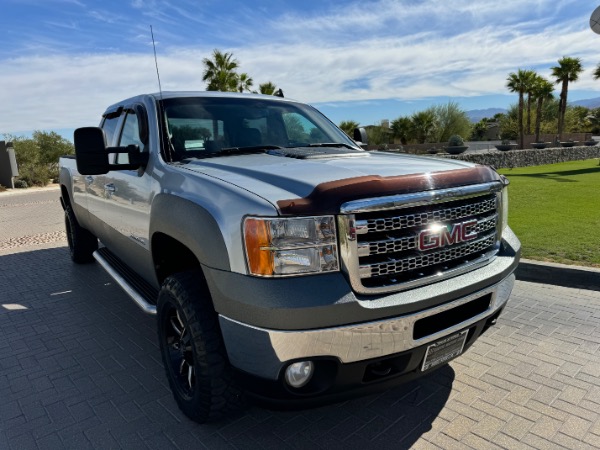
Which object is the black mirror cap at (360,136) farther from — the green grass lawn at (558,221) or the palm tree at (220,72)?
the palm tree at (220,72)

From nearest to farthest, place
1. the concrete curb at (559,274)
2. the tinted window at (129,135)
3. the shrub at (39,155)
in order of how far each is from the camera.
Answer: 1. the tinted window at (129,135)
2. the concrete curb at (559,274)
3. the shrub at (39,155)

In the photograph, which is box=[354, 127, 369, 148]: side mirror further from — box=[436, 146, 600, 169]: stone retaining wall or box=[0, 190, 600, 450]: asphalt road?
box=[436, 146, 600, 169]: stone retaining wall

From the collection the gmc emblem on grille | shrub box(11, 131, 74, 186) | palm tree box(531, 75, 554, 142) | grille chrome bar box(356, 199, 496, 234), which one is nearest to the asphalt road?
the gmc emblem on grille

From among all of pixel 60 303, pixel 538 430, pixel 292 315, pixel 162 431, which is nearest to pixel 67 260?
pixel 60 303

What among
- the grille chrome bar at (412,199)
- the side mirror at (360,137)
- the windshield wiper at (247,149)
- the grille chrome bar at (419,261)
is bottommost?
the grille chrome bar at (419,261)

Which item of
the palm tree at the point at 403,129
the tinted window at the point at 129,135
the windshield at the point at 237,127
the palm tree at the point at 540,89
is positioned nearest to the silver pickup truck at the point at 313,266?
the windshield at the point at 237,127

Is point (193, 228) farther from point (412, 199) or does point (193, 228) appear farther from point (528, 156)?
point (528, 156)

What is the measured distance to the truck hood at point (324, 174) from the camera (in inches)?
81.1

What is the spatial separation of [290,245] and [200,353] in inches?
31.1

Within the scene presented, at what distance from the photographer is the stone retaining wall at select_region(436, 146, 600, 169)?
2089cm

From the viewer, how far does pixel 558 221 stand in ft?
24.4

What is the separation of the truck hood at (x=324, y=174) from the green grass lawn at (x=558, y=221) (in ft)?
11.5

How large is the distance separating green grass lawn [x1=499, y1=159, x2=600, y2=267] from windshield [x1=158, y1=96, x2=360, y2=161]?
10.7 feet

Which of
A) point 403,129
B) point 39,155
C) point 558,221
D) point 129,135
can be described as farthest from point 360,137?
point 403,129
